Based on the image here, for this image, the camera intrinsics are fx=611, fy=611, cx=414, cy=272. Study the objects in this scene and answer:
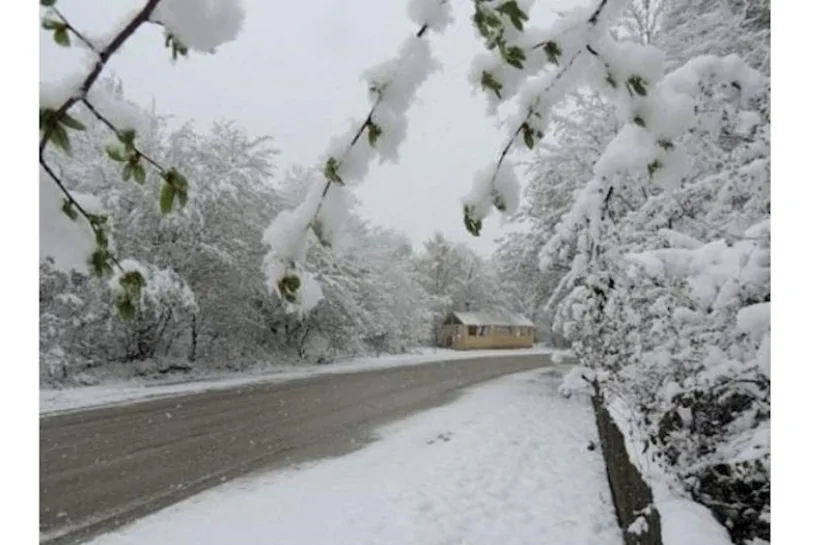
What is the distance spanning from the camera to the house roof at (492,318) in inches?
1566

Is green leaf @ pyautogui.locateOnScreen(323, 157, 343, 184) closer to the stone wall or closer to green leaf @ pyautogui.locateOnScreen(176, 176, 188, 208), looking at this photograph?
green leaf @ pyautogui.locateOnScreen(176, 176, 188, 208)

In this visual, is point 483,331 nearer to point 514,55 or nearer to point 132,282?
point 514,55

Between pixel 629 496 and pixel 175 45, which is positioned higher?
pixel 175 45

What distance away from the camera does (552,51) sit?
3.81 ft

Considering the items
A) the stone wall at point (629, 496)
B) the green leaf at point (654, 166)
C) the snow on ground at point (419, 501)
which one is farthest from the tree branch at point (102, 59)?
the snow on ground at point (419, 501)

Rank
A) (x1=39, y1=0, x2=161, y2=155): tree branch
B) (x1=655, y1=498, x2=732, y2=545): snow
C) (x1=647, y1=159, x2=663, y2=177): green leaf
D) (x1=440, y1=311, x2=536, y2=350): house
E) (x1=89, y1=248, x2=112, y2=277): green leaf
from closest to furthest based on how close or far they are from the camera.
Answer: (x1=39, y1=0, x2=161, y2=155): tree branch
(x1=89, y1=248, x2=112, y2=277): green leaf
(x1=647, y1=159, x2=663, y2=177): green leaf
(x1=655, y1=498, x2=732, y2=545): snow
(x1=440, y1=311, x2=536, y2=350): house

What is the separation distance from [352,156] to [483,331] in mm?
39756

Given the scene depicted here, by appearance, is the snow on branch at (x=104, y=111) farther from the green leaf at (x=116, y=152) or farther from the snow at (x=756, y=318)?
the snow at (x=756, y=318)

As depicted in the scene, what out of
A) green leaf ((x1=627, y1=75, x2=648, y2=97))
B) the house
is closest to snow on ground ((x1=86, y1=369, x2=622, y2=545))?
green leaf ((x1=627, y1=75, x2=648, y2=97))

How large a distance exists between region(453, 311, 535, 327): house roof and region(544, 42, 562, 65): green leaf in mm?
38403

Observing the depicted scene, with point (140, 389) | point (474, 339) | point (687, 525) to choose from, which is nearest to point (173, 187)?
point (687, 525)

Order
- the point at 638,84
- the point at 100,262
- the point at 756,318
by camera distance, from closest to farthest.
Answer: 1. the point at 100,262
2. the point at 638,84
3. the point at 756,318

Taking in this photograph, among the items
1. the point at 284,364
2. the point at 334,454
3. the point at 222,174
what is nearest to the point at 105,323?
the point at 222,174

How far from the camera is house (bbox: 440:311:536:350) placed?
39.4m
